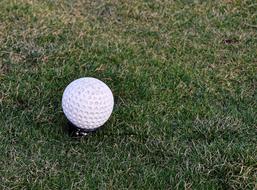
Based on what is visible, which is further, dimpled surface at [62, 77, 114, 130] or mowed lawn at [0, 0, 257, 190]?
dimpled surface at [62, 77, 114, 130]

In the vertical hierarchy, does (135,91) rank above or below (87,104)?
below

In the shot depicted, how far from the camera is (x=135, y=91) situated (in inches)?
126

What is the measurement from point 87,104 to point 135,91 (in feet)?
1.90

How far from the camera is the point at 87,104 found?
8.82 ft

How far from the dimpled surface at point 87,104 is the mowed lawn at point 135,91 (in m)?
0.14

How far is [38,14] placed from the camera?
398 centimetres

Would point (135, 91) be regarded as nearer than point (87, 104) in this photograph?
No

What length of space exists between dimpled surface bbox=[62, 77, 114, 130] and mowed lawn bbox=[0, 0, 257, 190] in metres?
0.14

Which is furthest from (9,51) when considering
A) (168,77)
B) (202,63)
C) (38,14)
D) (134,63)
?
(202,63)

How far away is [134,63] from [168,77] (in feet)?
0.91

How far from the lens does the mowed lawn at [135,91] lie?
2566mm

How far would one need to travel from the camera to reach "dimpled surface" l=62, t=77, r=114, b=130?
269 centimetres

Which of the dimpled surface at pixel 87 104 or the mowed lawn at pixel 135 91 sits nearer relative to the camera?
the mowed lawn at pixel 135 91

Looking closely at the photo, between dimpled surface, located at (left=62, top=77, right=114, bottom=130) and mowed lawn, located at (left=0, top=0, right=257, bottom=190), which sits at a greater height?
dimpled surface, located at (left=62, top=77, right=114, bottom=130)
